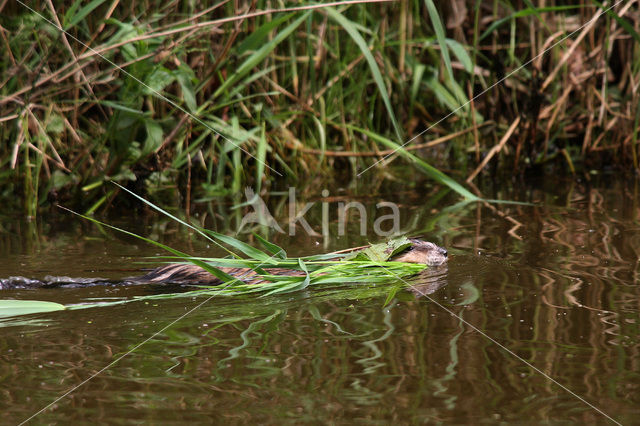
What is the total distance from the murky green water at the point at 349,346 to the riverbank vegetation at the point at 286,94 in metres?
0.82

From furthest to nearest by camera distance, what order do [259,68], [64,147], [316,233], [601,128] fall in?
[601,128] < [259,68] < [64,147] < [316,233]

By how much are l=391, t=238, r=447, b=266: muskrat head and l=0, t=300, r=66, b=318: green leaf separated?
4.50 feet

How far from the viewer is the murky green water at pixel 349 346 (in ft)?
6.65

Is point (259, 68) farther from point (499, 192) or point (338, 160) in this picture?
point (499, 192)

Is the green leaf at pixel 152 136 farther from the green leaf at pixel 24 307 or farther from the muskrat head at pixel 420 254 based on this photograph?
the green leaf at pixel 24 307

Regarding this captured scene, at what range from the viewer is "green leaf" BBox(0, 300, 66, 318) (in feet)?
8.75

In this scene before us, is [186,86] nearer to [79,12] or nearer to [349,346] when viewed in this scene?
[79,12]

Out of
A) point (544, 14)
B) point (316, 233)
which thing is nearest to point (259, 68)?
point (316, 233)

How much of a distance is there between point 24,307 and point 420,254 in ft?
5.05

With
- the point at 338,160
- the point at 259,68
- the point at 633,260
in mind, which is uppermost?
the point at 259,68

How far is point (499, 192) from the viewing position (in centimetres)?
534

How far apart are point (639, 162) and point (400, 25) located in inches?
80.1

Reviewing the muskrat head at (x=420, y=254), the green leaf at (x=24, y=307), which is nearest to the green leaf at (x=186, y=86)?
the muskrat head at (x=420, y=254)

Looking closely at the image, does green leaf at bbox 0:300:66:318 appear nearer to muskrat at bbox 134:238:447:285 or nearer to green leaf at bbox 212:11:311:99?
muskrat at bbox 134:238:447:285
